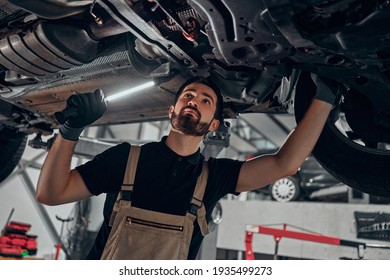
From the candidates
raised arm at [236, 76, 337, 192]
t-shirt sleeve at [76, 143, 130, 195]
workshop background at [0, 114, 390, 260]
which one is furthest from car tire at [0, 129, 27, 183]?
raised arm at [236, 76, 337, 192]

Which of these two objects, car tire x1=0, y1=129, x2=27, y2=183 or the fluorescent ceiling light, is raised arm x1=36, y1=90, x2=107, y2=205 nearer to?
the fluorescent ceiling light

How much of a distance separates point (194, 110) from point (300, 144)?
1.35 ft

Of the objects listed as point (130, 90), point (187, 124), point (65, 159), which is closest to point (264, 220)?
point (130, 90)

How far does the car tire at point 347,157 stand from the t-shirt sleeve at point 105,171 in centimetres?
74

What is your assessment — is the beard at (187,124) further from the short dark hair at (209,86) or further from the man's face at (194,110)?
the short dark hair at (209,86)

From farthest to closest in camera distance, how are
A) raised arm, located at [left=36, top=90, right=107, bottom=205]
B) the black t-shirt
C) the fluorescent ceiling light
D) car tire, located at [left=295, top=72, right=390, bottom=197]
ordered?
the fluorescent ceiling light < car tire, located at [left=295, top=72, right=390, bottom=197] < the black t-shirt < raised arm, located at [left=36, top=90, right=107, bottom=205]

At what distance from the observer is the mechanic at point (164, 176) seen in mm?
1318

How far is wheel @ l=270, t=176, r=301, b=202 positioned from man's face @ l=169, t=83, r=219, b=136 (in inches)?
150

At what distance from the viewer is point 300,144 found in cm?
143

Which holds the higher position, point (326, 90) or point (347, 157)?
point (326, 90)

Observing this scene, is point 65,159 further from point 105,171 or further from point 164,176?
point 164,176

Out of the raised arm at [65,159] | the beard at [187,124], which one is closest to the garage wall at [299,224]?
the beard at [187,124]

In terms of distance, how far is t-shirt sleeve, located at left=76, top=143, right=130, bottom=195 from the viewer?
138 centimetres
